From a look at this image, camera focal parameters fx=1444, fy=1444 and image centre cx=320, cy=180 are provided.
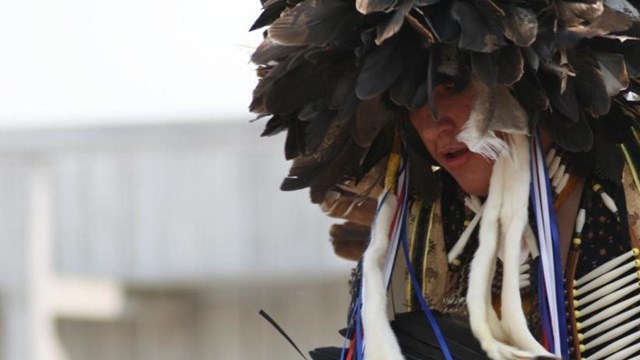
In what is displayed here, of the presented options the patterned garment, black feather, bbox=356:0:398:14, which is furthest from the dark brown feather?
black feather, bbox=356:0:398:14

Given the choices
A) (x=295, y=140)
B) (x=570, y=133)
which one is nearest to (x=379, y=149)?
(x=295, y=140)

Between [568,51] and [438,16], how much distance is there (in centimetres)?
22

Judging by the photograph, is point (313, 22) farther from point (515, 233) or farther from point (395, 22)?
point (515, 233)

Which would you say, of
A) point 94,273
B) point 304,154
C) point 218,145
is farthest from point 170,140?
point 304,154

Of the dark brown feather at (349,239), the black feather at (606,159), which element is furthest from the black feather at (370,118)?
the dark brown feather at (349,239)

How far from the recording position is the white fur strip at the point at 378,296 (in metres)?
2.37

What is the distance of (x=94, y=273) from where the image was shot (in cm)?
789

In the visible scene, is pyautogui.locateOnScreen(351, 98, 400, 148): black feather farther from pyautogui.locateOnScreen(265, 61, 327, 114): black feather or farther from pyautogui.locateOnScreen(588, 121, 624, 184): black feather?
pyautogui.locateOnScreen(588, 121, 624, 184): black feather

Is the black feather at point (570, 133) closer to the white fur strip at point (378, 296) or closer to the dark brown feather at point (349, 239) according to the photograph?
the white fur strip at point (378, 296)

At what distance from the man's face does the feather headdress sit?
1.5 inches

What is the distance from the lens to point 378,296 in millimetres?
2451

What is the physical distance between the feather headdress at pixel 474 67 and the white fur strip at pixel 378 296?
6.6 inches

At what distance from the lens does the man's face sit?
2385 millimetres

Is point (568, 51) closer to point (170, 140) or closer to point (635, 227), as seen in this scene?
point (635, 227)
